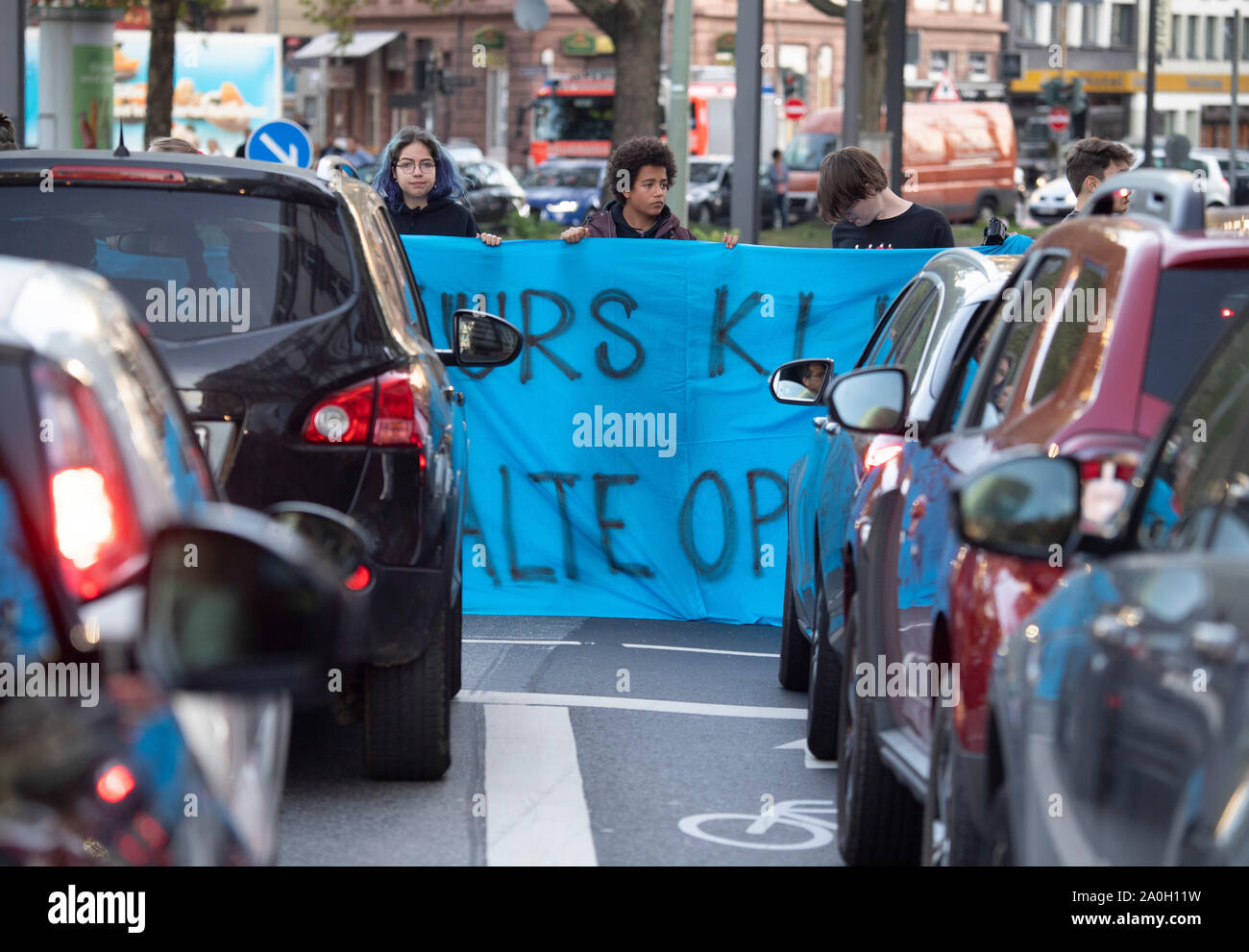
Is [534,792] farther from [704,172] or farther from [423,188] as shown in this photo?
[704,172]

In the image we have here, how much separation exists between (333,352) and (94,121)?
19.0m

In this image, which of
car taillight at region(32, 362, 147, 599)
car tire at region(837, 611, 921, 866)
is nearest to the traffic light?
car tire at region(837, 611, 921, 866)

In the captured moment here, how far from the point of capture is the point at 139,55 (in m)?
54.8

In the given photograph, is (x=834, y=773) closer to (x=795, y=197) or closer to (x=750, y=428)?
(x=750, y=428)

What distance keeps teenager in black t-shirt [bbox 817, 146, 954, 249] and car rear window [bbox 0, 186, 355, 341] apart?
4.46m

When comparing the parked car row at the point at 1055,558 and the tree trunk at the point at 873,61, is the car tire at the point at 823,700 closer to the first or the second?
the parked car row at the point at 1055,558

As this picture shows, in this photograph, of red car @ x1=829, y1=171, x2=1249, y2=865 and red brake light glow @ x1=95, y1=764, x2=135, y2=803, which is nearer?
red brake light glow @ x1=95, y1=764, x2=135, y2=803

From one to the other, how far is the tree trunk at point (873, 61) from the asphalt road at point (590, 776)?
2263 cm

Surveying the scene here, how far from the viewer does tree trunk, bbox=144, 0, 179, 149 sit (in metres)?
30.6

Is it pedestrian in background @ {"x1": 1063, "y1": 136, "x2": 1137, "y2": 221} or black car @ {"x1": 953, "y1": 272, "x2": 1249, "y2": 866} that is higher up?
pedestrian in background @ {"x1": 1063, "y1": 136, "x2": 1137, "y2": 221}

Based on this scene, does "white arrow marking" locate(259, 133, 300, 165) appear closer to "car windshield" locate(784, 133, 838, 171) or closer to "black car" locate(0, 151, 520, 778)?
"black car" locate(0, 151, 520, 778)

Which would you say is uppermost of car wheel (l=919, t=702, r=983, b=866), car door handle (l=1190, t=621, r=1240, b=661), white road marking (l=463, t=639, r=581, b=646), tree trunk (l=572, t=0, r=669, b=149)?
tree trunk (l=572, t=0, r=669, b=149)

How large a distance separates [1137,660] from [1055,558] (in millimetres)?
998
